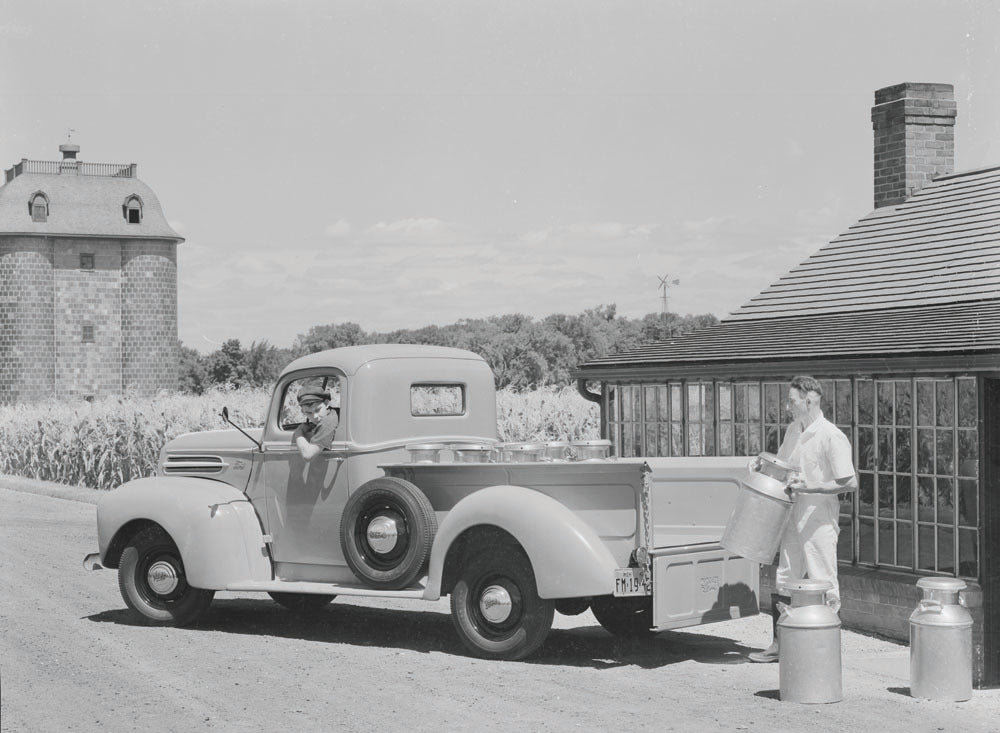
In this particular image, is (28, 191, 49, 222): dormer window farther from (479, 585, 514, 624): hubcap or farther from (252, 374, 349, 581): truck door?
(479, 585, 514, 624): hubcap

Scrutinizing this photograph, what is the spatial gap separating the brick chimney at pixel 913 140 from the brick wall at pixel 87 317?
64.0 m

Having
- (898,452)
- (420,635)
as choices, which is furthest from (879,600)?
(420,635)

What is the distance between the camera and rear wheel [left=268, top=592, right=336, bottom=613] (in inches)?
467

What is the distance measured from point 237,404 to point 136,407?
2.20 m

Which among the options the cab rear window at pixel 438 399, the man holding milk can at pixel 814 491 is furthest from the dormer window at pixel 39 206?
→ the man holding milk can at pixel 814 491

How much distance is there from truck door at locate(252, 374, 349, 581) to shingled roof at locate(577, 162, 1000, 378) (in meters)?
4.08

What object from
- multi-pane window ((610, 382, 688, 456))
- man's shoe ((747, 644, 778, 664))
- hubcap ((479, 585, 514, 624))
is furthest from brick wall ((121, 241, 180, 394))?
man's shoe ((747, 644, 778, 664))

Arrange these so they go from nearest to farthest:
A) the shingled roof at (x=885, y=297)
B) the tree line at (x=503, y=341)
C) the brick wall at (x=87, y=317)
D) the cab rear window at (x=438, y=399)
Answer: the cab rear window at (x=438, y=399) → the shingled roof at (x=885, y=297) → the brick wall at (x=87, y=317) → the tree line at (x=503, y=341)

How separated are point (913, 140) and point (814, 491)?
10161 mm

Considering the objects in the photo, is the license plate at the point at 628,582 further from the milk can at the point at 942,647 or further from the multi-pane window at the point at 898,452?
the multi-pane window at the point at 898,452

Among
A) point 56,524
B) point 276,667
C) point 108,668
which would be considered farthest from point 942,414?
point 56,524

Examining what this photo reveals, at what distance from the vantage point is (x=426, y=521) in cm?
944

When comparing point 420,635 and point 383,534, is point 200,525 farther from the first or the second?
point 420,635

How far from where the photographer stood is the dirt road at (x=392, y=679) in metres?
7.48
